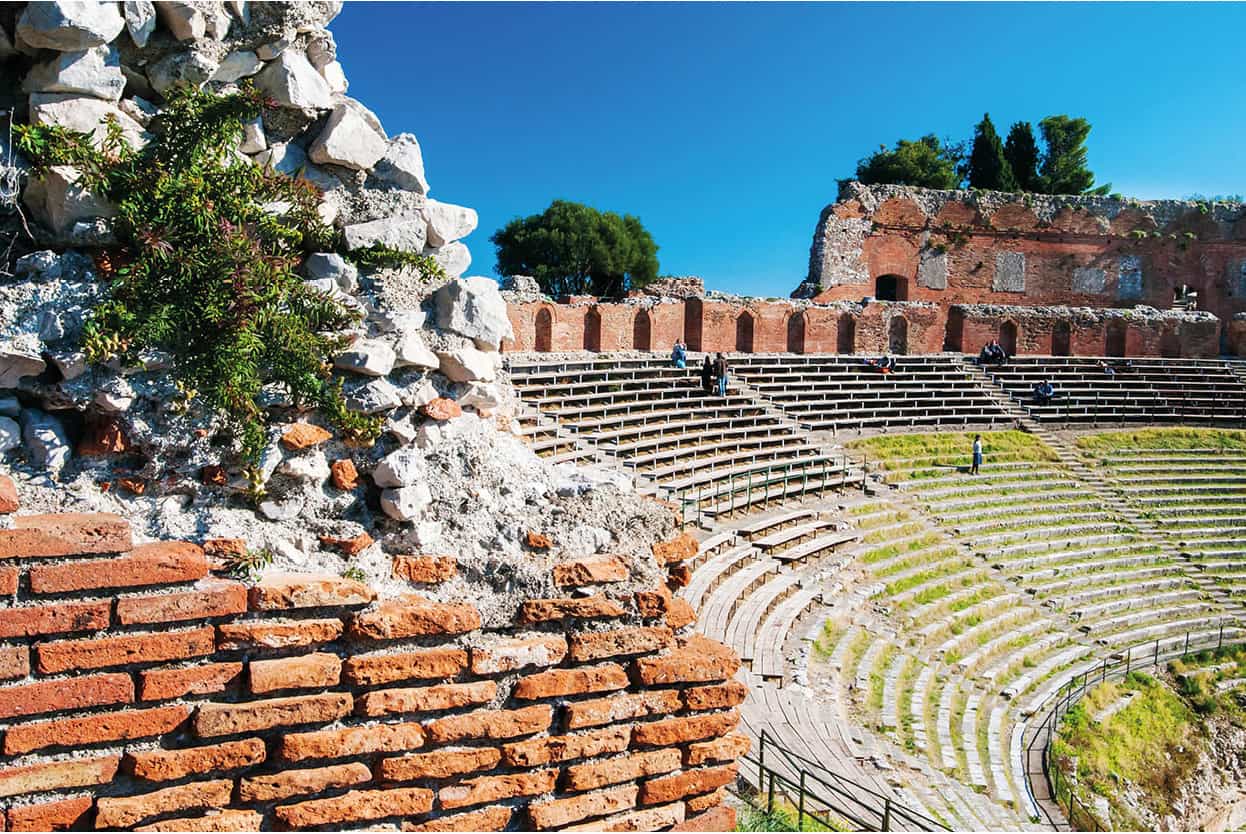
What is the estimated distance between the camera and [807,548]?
10.9 metres

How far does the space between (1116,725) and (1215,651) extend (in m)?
3.38

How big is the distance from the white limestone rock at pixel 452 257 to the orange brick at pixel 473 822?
200 centimetres

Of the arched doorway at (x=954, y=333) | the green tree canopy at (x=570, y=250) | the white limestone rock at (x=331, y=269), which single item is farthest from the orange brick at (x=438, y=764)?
Result: the green tree canopy at (x=570, y=250)

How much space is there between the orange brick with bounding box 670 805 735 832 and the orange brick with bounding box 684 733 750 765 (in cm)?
18

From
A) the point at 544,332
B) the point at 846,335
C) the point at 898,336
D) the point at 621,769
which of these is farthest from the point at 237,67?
the point at 898,336

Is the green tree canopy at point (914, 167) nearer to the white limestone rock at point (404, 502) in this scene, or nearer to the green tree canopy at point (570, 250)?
the green tree canopy at point (570, 250)

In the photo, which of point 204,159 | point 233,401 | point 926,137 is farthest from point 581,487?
point 926,137

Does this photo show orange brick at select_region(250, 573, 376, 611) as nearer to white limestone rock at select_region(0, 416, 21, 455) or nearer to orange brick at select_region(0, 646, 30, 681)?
orange brick at select_region(0, 646, 30, 681)

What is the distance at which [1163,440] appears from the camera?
61.4 feet

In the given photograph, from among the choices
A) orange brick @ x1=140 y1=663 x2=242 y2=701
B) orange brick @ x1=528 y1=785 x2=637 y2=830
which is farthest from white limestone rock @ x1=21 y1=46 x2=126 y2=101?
orange brick @ x1=528 y1=785 x2=637 y2=830

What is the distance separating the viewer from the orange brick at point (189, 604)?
7.41ft

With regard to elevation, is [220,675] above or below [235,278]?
below

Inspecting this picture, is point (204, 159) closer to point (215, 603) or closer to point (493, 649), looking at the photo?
point (215, 603)

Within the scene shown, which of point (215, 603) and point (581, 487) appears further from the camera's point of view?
point (581, 487)
